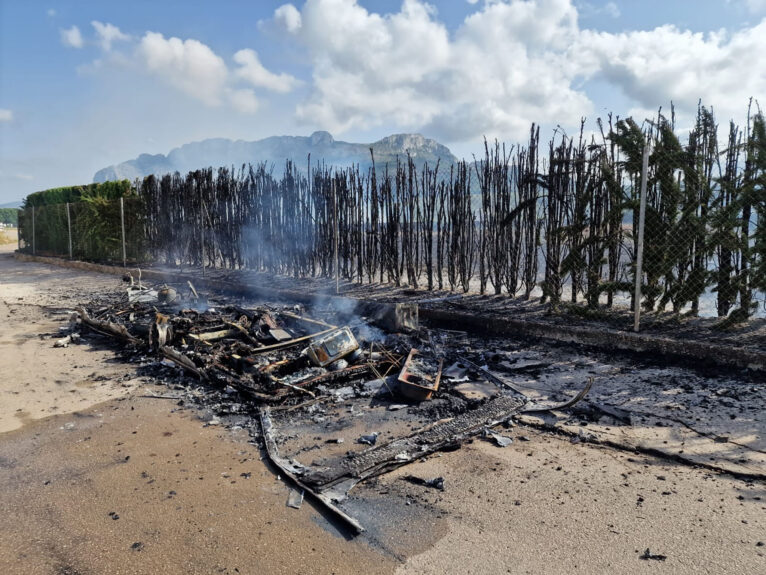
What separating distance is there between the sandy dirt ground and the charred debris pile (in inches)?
6.6

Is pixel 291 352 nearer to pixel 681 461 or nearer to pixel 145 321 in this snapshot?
pixel 145 321

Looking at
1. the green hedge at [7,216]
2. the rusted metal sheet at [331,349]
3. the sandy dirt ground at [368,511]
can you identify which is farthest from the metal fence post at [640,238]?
the green hedge at [7,216]

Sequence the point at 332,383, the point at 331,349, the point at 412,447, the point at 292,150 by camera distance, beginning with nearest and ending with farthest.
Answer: the point at 412,447 → the point at 332,383 → the point at 331,349 → the point at 292,150

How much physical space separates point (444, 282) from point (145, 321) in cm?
541

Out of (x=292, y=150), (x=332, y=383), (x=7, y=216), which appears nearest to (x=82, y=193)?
(x=332, y=383)

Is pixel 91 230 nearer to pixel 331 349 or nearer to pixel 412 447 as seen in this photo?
pixel 331 349

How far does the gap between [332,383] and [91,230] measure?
48.3 feet

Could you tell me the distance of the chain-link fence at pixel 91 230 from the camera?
14.9m

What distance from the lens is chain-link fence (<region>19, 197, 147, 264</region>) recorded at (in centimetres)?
1491

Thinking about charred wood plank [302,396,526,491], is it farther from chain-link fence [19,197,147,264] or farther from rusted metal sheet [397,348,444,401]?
chain-link fence [19,197,147,264]

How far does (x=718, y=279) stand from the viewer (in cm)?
555

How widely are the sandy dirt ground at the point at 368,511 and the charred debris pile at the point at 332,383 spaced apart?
168mm

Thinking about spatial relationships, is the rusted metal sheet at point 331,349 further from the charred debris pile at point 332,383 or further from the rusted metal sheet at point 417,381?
the rusted metal sheet at point 417,381

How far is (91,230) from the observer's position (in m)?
15.9
